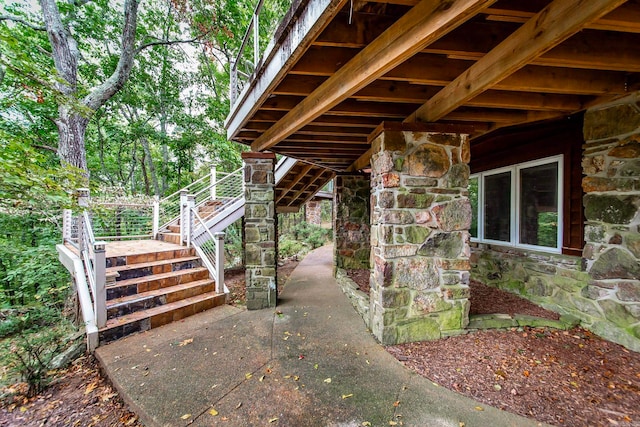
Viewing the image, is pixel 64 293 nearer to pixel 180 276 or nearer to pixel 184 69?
pixel 180 276

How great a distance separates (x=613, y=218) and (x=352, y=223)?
3.75 m

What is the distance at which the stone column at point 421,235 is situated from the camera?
97.5 inches

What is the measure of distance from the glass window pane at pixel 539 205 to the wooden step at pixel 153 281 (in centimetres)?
528

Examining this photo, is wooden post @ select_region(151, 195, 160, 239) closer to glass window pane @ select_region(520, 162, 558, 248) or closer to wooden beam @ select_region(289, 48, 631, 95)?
wooden beam @ select_region(289, 48, 631, 95)

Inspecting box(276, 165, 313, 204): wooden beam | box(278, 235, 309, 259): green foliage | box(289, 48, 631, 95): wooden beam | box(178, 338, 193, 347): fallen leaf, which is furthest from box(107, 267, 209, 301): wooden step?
box(278, 235, 309, 259): green foliage

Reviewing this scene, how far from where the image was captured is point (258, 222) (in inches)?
142

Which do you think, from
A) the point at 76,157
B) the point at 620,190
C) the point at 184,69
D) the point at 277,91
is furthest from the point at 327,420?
the point at 184,69

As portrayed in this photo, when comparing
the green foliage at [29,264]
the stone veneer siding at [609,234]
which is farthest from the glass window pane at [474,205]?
the green foliage at [29,264]

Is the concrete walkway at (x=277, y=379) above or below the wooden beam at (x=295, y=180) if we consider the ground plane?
below

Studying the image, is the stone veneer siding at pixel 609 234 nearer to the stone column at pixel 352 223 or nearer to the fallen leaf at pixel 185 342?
the stone column at pixel 352 223

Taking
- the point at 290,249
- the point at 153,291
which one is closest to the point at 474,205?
the point at 153,291

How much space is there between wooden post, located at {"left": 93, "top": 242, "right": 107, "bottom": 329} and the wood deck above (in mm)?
2471

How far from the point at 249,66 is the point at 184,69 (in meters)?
8.68

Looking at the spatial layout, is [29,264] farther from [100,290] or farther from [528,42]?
[528,42]
